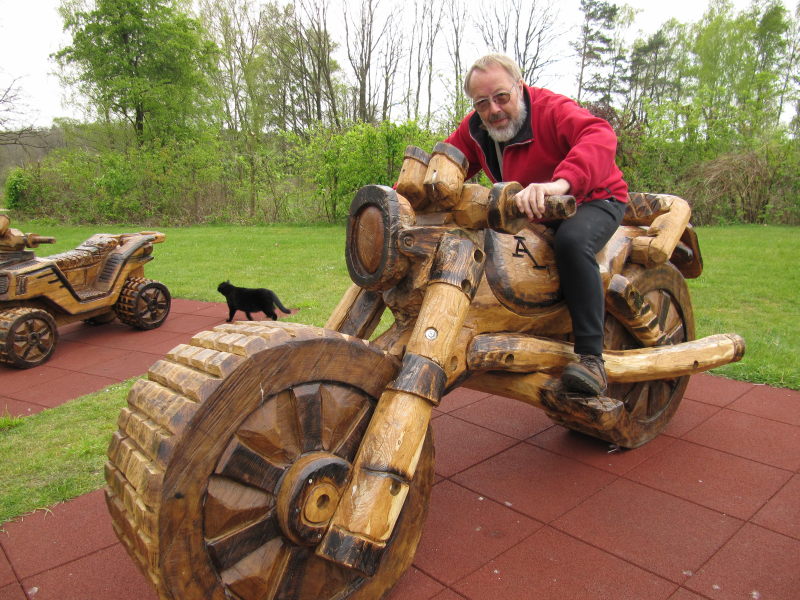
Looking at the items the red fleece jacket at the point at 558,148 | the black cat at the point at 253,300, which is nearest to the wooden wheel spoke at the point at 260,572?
the red fleece jacket at the point at 558,148

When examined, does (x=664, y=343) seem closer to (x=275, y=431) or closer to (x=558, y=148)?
(x=558, y=148)

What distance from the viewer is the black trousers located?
85.0 inches

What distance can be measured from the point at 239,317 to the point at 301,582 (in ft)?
17.2

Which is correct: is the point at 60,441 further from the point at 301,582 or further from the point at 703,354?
the point at 703,354

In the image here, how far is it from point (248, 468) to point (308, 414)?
212mm

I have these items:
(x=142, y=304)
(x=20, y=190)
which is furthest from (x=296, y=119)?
(x=142, y=304)

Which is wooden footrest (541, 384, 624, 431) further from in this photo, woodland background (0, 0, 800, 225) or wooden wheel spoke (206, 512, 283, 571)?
woodland background (0, 0, 800, 225)

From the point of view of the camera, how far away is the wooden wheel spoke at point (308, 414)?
5.16 feet

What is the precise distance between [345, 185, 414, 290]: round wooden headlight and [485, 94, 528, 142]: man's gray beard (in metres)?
0.71

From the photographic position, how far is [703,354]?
2.59 m

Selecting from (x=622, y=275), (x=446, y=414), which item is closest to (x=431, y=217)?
(x=622, y=275)

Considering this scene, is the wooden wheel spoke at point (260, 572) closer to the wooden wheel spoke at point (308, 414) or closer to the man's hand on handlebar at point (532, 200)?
the wooden wheel spoke at point (308, 414)

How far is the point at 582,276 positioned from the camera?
2172 millimetres

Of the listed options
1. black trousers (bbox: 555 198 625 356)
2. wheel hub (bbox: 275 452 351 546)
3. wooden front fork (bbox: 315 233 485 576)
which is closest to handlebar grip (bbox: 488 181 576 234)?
wooden front fork (bbox: 315 233 485 576)
